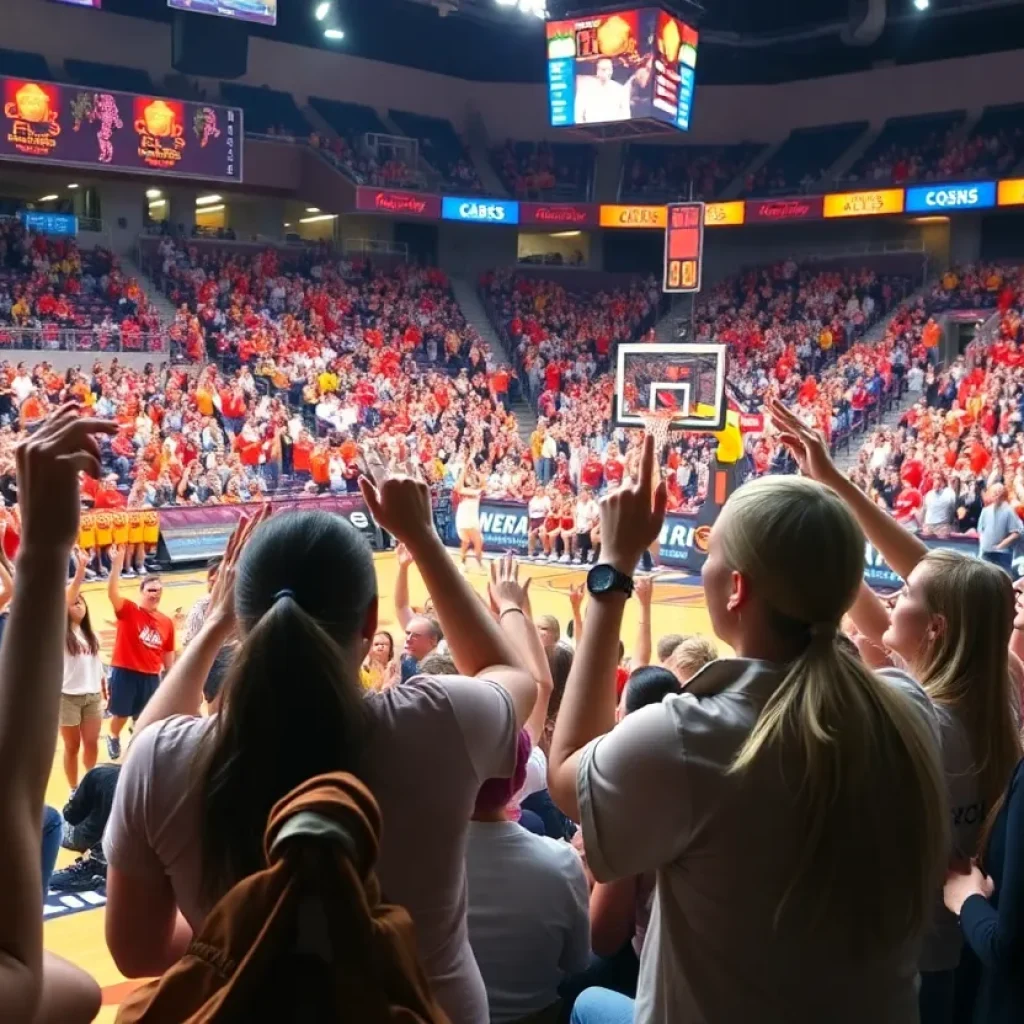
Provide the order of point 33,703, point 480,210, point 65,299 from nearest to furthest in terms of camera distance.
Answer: point 33,703, point 65,299, point 480,210

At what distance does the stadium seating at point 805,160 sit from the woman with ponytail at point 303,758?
29684 millimetres

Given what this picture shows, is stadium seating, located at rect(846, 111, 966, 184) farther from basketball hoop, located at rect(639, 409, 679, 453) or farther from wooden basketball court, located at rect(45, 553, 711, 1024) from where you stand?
wooden basketball court, located at rect(45, 553, 711, 1024)

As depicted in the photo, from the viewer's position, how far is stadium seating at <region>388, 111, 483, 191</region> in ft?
101

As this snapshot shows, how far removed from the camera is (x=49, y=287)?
23.3 metres

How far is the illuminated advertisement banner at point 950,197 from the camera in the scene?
25562 mm

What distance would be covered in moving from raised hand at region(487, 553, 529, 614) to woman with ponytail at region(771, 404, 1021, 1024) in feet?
2.60

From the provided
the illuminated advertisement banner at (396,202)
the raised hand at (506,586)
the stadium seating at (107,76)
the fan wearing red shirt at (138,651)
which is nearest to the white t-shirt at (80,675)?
the fan wearing red shirt at (138,651)

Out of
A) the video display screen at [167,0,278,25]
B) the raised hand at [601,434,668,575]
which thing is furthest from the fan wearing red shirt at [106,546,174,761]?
the video display screen at [167,0,278,25]

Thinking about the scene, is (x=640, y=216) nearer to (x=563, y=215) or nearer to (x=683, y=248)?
(x=563, y=215)

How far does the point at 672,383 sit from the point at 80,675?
12.6 m

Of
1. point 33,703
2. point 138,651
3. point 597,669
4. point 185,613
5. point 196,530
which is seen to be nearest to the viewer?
point 33,703

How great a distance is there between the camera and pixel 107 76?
2611 cm

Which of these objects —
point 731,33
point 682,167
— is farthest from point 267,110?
point 731,33

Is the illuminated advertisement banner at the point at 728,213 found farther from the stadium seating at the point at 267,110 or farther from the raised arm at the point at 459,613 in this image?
the raised arm at the point at 459,613
